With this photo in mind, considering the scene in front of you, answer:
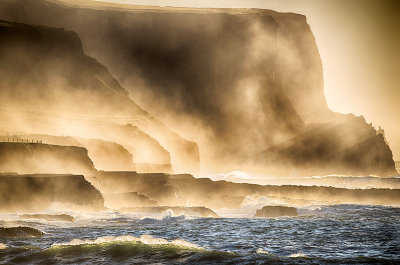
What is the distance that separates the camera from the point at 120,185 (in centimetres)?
3114

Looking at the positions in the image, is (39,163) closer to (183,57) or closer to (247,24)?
(183,57)

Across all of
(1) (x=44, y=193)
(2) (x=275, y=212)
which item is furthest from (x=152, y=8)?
(1) (x=44, y=193)

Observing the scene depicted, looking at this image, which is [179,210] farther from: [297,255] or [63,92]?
[63,92]

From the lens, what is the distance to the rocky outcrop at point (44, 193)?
22.9 m

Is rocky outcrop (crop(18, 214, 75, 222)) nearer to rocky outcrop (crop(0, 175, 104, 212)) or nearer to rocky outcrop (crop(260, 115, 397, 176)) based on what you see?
rocky outcrop (crop(0, 175, 104, 212))

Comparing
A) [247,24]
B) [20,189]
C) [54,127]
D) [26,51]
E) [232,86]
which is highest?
[247,24]

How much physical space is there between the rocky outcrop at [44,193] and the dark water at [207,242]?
202cm

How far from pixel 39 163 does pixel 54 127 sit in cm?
1985

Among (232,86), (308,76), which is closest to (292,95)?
(308,76)

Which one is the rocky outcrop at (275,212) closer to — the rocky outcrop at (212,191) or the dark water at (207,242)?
the dark water at (207,242)

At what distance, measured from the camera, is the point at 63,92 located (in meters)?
50.6

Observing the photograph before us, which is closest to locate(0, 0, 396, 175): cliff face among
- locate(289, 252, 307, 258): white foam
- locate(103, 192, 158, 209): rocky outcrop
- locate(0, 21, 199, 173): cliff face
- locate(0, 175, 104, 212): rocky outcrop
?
locate(0, 21, 199, 173): cliff face

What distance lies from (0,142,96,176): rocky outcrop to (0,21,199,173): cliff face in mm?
17261

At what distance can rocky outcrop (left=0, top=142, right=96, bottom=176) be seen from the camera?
26.0 metres
